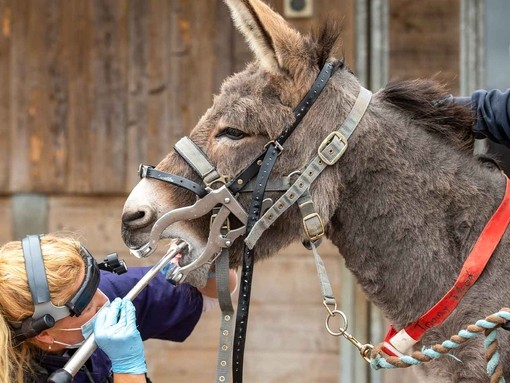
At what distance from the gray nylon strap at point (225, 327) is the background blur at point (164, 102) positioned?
233cm

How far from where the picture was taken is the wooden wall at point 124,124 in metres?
4.79

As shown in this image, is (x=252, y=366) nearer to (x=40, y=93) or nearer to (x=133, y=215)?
(x=40, y=93)

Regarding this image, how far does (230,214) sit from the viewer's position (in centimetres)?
231

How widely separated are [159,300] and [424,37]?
8.70 feet

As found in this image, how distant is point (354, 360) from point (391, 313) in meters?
2.60

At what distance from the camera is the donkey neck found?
2207 millimetres

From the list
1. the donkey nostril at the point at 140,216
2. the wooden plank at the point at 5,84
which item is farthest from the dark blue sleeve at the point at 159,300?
the wooden plank at the point at 5,84

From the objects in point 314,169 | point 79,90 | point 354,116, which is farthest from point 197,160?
point 79,90

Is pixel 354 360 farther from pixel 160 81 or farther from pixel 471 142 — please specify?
pixel 471 142

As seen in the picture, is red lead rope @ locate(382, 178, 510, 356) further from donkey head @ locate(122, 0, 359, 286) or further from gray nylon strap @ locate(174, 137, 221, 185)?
gray nylon strap @ locate(174, 137, 221, 185)

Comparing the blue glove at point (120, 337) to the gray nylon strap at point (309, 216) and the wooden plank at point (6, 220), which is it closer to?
the gray nylon strap at point (309, 216)

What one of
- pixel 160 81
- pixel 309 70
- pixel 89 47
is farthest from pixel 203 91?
pixel 309 70

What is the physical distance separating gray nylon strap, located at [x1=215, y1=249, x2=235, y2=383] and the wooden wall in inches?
90.7

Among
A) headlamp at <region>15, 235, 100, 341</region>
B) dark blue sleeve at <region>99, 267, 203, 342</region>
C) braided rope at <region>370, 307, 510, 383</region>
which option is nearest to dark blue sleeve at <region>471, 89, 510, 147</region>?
braided rope at <region>370, 307, 510, 383</region>
